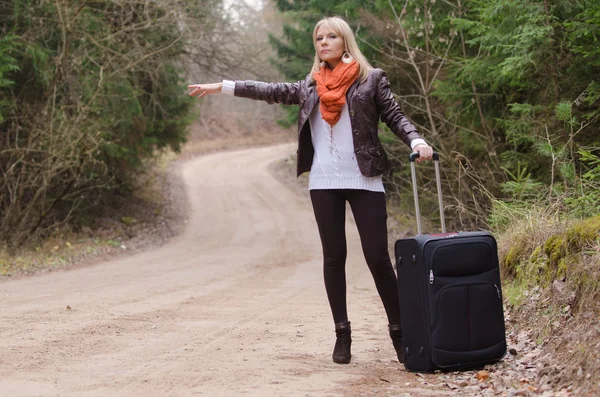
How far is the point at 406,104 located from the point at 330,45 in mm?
9908

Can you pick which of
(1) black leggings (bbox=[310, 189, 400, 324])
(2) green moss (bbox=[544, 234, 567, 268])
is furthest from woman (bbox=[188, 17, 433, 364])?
(2) green moss (bbox=[544, 234, 567, 268])

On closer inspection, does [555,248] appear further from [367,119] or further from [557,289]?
[367,119]

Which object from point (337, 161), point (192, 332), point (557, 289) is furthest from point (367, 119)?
point (192, 332)

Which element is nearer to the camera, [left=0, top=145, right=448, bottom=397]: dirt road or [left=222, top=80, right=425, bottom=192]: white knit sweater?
[left=0, top=145, right=448, bottom=397]: dirt road

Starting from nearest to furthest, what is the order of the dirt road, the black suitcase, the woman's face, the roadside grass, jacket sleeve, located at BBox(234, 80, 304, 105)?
1. the roadside grass
2. the dirt road
3. the black suitcase
4. the woman's face
5. jacket sleeve, located at BBox(234, 80, 304, 105)

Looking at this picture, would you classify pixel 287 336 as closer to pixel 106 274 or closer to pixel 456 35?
pixel 106 274

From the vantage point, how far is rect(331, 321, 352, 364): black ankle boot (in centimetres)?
500

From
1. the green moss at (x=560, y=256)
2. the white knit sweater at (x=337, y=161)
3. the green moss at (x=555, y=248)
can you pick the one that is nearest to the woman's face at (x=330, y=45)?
the white knit sweater at (x=337, y=161)

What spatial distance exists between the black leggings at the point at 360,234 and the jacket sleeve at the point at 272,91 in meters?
0.63

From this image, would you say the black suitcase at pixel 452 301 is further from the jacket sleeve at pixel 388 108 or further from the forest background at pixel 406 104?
the forest background at pixel 406 104

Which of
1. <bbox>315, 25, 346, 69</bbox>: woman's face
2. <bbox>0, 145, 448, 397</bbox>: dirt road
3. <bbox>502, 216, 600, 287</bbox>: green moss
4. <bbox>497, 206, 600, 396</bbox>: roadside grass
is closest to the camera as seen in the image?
<bbox>497, 206, 600, 396</bbox>: roadside grass

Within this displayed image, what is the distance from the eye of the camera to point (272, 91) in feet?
16.8

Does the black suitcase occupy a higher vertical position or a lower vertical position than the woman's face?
lower

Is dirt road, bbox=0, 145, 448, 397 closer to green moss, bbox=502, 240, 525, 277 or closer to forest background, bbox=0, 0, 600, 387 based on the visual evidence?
green moss, bbox=502, 240, 525, 277
